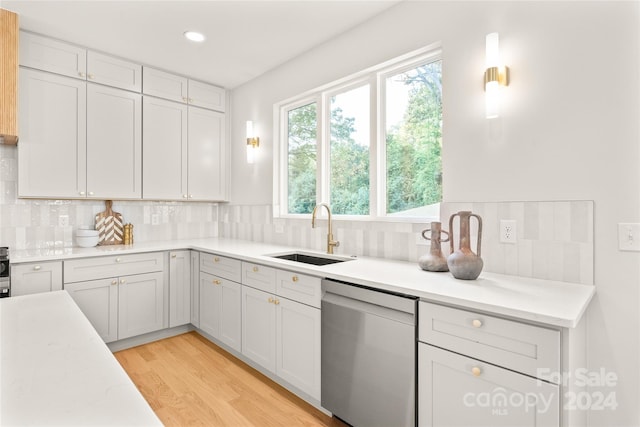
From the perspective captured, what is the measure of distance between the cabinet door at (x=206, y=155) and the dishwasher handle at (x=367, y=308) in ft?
7.54

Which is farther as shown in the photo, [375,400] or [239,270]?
[239,270]

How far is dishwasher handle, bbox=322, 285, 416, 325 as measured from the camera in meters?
1.51

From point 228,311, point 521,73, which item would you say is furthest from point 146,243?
point 521,73

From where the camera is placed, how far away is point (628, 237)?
144 centimetres

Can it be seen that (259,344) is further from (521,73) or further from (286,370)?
(521,73)

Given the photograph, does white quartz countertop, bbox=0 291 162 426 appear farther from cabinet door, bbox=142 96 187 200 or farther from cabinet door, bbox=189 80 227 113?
cabinet door, bbox=189 80 227 113

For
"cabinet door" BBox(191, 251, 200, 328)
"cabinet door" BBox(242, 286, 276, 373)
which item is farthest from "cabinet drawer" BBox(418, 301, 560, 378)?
"cabinet door" BBox(191, 251, 200, 328)

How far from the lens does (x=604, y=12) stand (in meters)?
1.50

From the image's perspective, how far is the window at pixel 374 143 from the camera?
222cm

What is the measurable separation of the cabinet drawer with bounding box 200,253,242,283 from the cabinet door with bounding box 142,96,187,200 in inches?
33.2

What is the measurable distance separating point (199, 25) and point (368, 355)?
100 inches

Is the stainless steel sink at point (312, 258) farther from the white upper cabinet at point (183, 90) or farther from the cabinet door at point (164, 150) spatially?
the white upper cabinet at point (183, 90)

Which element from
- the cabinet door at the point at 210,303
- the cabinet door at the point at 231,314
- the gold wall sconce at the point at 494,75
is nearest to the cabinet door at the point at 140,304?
the cabinet door at the point at 210,303

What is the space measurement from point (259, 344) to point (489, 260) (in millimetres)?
1604
